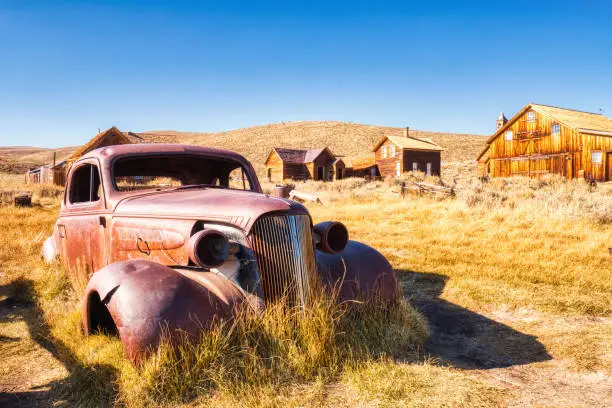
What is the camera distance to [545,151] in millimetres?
29734

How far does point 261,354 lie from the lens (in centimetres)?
Result: 316

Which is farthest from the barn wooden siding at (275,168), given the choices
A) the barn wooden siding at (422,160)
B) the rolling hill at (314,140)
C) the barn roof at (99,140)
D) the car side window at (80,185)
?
the car side window at (80,185)

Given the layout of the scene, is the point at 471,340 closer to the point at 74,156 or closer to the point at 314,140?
the point at 74,156

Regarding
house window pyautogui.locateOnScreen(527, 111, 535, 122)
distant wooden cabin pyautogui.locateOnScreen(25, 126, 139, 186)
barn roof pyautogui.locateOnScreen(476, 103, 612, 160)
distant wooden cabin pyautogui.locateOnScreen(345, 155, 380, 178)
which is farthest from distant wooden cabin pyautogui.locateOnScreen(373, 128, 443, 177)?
distant wooden cabin pyautogui.locateOnScreen(25, 126, 139, 186)

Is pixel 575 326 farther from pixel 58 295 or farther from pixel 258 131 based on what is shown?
pixel 258 131

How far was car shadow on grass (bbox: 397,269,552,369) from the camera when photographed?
3.67 metres

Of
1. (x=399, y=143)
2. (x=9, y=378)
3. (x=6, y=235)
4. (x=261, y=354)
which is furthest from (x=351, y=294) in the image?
(x=399, y=143)

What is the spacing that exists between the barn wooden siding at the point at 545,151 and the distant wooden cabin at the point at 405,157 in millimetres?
7922

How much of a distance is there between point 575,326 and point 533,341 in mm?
734

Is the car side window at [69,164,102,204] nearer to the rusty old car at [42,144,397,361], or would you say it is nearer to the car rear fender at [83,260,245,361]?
the rusty old car at [42,144,397,361]

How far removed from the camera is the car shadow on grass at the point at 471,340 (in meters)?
3.67

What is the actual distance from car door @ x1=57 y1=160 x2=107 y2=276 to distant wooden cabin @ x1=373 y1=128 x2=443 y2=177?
36.7m

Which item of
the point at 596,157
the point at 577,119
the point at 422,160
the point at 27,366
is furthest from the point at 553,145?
the point at 27,366

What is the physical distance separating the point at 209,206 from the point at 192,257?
0.51 metres
